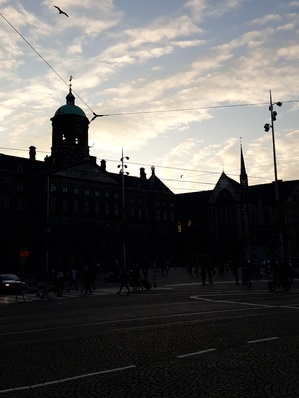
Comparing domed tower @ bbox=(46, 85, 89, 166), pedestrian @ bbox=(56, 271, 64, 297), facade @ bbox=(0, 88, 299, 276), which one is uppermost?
domed tower @ bbox=(46, 85, 89, 166)

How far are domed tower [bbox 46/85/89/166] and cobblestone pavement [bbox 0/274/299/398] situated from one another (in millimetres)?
59837

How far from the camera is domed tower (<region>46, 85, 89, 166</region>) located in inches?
2813

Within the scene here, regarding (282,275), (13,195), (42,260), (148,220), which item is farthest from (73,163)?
(282,275)

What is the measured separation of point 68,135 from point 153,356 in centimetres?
6683

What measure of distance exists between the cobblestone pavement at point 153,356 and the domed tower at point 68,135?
5984cm

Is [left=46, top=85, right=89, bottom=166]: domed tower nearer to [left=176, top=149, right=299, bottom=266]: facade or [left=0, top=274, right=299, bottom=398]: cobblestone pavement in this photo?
[left=176, top=149, right=299, bottom=266]: facade

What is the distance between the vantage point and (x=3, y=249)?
6394cm

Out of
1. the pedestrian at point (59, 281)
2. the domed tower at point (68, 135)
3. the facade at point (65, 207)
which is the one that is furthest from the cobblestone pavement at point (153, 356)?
the domed tower at point (68, 135)

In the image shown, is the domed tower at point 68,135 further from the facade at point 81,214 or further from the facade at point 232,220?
the facade at point 232,220

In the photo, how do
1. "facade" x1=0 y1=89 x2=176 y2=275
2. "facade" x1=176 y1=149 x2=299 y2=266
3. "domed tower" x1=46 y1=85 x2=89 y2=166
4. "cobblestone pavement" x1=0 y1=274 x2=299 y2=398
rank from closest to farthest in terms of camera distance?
1. "cobblestone pavement" x1=0 y1=274 x2=299 y2=398
2. "facade" x1=0 y1=89 x2=176 y2=275
3. "domed tower" x1=46 y1=85 x2=89 y2=166
4. "facade" x1=176 y1=149 x2=299 y2=266

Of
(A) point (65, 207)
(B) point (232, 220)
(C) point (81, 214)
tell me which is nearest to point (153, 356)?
(A) point (65, 207)

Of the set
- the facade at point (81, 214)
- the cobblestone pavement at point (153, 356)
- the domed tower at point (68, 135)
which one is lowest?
the cobblestone pavement at point (153, 356)

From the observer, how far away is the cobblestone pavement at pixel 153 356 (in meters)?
5.85

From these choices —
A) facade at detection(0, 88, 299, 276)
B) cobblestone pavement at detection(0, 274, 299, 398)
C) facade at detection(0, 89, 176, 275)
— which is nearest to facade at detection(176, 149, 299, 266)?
facade at detection(0, 88, 299, 276)
